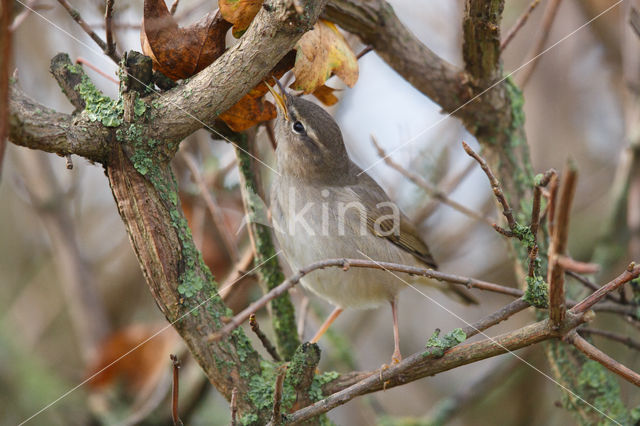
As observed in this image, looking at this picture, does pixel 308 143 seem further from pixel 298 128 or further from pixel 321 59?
pixel 321 59

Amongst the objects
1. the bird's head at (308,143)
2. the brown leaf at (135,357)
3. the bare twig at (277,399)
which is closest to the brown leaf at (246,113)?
the bird's head at (308,143)

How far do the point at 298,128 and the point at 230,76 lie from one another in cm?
126

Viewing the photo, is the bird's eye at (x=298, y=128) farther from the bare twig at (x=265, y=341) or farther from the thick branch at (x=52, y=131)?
the thick branch at (x=52, y=131)

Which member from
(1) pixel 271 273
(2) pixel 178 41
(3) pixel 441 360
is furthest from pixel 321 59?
(3) pixel 441 360

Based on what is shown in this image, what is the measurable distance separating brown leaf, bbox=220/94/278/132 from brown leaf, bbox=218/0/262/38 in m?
0.36

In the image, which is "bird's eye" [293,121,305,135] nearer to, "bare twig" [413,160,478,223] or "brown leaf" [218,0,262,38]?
"brown leaf" [218,0,262,38]

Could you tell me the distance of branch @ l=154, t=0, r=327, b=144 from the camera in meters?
2.08

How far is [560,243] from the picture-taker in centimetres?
148

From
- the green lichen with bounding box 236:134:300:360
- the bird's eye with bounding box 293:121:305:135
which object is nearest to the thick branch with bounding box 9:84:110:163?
the green lichen with bounding box 236:134:300:360

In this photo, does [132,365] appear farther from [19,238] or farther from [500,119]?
[500,119]

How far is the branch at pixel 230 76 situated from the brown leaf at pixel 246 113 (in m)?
0.36

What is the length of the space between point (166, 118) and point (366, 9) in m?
1.25

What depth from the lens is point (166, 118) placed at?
2217mm

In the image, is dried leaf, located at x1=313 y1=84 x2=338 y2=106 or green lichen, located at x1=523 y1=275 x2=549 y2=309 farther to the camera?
dried leaf, located at x1=313 y1=84 x2=338 y2=106
